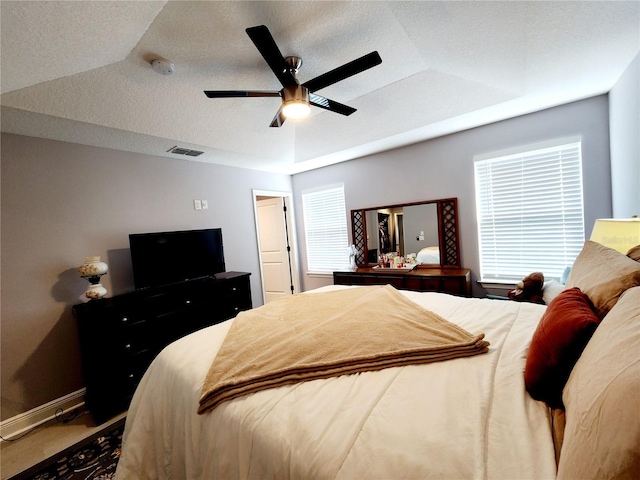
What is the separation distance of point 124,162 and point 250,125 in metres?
1.44

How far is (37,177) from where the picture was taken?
233cm

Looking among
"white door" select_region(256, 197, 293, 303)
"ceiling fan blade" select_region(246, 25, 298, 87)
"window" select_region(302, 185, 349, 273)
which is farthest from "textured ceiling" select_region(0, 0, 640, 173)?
"white door" select_region(256, 197, 293, 303)

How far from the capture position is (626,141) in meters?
2.05

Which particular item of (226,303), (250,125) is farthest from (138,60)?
(226,303)

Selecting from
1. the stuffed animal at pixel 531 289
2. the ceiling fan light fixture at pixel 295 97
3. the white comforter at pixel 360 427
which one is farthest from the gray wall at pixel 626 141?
the ceiling fan light fixture at pixel 295 97

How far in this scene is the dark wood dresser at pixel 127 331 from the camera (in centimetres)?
221

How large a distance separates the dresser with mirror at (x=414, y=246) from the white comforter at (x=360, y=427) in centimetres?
176

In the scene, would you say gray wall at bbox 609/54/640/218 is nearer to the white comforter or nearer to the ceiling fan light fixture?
the white comforter

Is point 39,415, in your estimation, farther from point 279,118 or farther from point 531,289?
point 531,289

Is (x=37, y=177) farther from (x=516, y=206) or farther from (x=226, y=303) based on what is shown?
(x=516, y=206)

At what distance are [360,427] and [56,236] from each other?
3.07 metres

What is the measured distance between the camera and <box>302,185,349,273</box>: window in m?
4.35

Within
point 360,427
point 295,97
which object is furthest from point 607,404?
point 295,97

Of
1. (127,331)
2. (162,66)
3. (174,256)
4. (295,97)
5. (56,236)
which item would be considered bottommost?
(127,331)
